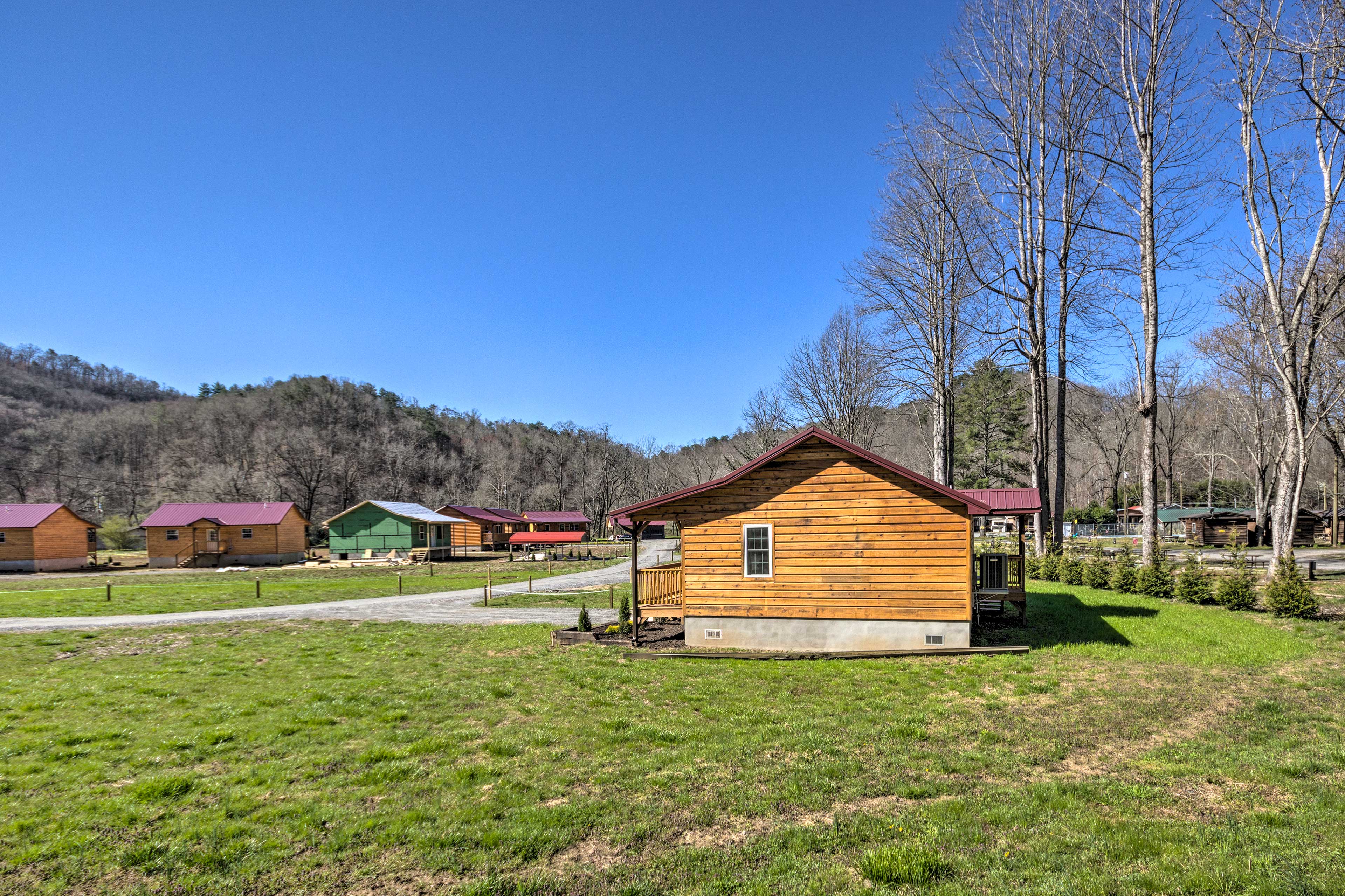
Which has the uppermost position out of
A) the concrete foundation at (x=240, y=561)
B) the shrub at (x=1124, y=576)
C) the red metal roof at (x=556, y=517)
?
the shrub at (x=1124, y=576)

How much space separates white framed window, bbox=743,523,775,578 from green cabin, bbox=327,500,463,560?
135ft

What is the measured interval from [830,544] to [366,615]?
51.2 ft

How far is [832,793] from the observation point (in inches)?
251

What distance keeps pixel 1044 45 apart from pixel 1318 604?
20.2 meters

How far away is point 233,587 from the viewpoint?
31250mm

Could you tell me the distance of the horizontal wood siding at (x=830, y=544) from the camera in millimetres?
13336

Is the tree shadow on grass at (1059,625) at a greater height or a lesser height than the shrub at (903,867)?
lesser

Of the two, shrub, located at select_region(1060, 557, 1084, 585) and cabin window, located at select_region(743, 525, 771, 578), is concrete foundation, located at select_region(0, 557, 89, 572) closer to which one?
cabin window, located at select_region(743, 525, 771, 578)

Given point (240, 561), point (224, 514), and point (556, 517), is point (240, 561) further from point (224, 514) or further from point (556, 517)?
point (556, 517)

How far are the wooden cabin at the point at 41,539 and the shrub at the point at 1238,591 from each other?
62.0 m

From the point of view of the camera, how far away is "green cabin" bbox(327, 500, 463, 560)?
5047 cm

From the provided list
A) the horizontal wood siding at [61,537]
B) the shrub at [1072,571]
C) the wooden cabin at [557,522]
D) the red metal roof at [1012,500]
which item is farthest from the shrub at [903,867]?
the wooden cabin at [557,522]

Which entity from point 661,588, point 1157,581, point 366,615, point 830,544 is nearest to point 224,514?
point 366,615

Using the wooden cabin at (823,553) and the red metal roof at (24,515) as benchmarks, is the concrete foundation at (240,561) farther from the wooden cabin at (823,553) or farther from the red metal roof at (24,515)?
the wooden cabin at (823,553)
